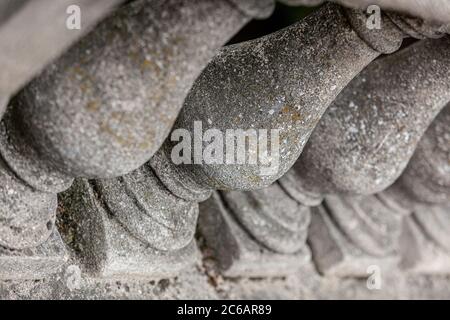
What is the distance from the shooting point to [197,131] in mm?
925

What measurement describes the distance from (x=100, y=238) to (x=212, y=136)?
0.78ft

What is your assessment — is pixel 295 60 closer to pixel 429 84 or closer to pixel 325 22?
pixel 325 22

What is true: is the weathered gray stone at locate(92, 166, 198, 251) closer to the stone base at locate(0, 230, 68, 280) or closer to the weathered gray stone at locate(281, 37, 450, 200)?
the stone base at locate(0, 230, 68, 280)

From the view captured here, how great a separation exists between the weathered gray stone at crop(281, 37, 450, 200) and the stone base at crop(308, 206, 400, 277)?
248 mm

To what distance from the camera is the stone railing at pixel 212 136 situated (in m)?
0.70

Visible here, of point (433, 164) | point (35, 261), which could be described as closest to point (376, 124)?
point (433, 164)

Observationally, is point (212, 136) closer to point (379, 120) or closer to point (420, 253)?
point (379, 120)

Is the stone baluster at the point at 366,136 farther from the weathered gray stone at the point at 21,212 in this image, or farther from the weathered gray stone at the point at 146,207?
the weathered gray stone at the point at 21,212

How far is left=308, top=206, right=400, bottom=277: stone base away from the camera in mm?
1355

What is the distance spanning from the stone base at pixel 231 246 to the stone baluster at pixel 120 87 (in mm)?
434

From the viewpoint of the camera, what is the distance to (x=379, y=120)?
1.08 meters

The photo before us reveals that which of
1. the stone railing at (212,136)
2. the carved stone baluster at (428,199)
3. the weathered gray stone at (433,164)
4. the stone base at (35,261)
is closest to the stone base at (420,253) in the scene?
the carved stone baluster at (428,199)
